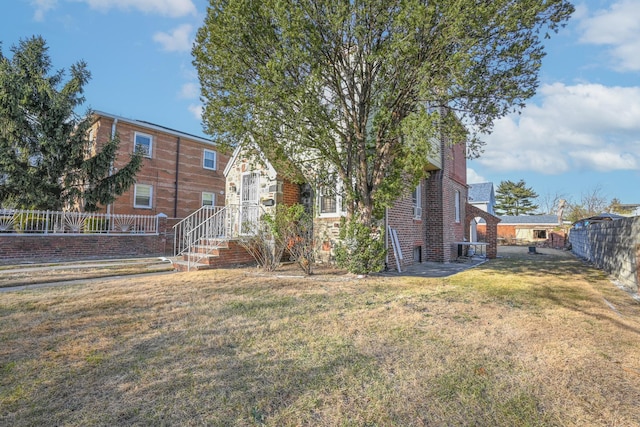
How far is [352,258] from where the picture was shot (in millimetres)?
7672

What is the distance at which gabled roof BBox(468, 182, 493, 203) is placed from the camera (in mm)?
32812

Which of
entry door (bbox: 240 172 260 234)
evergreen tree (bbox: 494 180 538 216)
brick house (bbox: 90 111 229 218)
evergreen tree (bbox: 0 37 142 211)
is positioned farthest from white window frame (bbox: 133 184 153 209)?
evergreen tree (bbox: 494 180 538 216)

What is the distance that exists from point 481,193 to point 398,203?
27923mm

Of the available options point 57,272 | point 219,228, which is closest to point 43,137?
point 57,272

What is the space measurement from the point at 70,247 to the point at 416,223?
1316cm

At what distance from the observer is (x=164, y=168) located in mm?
18547

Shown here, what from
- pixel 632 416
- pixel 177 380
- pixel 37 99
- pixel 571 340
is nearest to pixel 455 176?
pixel 571 340

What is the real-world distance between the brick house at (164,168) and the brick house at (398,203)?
24.2 feet

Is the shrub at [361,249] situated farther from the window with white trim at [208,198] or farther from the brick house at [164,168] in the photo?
the window with white trim at [208,198]

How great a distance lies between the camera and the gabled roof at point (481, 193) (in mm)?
32812

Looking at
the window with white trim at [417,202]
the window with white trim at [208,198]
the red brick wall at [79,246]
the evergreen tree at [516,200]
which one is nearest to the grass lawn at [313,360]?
the window with white trim at [417,202]

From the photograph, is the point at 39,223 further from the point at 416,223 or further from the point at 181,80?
the point at 416,223

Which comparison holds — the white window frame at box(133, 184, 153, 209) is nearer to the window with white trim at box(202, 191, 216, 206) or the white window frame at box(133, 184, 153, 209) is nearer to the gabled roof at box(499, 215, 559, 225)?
the window with white trim at box(202, 191, 216, 206)

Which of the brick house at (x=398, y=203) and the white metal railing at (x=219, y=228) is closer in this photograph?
the white metal railing at (x=219, y=228)
